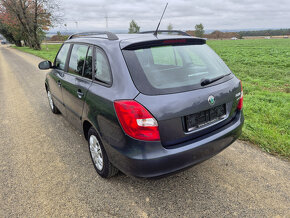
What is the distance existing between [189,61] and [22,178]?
258 cm

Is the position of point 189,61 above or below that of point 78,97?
above

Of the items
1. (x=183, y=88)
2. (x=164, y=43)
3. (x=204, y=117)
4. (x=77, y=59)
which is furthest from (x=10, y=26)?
(x=204, y=117)

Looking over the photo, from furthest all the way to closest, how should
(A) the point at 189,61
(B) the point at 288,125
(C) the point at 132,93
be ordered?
1. (B) the point at 288,125
2. (A) the point at 189,61
3. (C) the point at 132,93

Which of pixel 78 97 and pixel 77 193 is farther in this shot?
pixel 78 97

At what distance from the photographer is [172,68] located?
2418mm

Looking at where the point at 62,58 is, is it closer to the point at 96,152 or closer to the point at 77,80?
the point at 77,80

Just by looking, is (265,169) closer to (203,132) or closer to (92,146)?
(203,132)

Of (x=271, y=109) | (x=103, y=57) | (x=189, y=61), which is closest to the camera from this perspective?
(x=103, y=57)

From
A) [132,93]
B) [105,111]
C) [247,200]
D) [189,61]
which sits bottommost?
[247,200]

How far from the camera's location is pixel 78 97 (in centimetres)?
288

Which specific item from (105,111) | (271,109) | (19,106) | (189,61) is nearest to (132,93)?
(105,111)

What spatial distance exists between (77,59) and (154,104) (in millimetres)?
1746

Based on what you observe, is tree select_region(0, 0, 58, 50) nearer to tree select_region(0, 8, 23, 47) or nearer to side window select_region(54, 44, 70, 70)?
tree select_region(0, 8, 23, 47)

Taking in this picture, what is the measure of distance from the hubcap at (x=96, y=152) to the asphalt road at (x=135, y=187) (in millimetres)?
166
